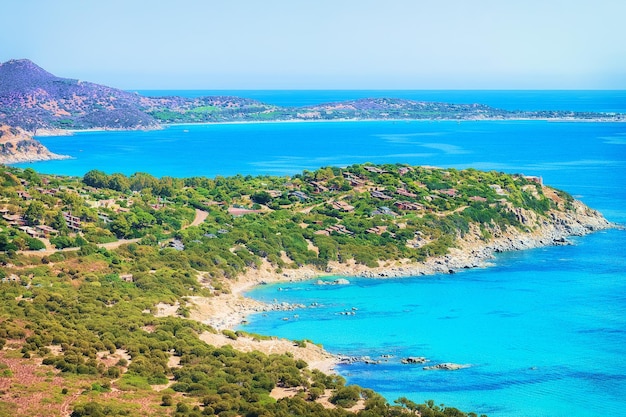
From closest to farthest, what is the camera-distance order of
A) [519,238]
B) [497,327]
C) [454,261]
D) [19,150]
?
[497,327] < [454,261] < [519,238] < [19,150]

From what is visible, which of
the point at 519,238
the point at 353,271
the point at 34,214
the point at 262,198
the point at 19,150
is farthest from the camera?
the point at 19,150

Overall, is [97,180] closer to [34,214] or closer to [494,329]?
[34,214]

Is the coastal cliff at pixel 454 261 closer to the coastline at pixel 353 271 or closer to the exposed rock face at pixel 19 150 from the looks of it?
the coastline at pixel 353 271

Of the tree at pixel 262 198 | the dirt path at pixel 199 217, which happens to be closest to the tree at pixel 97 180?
the dirt path at pixel 199 217

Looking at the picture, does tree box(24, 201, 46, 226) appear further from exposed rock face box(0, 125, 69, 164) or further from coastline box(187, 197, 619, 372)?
exposed rock face box(0, 125, 69, 164)

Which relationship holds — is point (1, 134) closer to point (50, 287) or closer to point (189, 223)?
→ point (189, 223)

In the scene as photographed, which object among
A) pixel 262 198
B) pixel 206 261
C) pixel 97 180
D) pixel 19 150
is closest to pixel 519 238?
pixel 262 198
